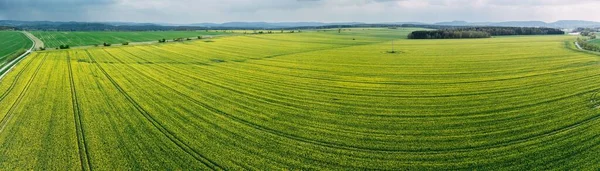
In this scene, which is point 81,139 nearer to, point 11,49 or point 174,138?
point 174,138

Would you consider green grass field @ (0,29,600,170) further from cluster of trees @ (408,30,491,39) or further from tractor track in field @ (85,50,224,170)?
cluster of trees @ (408,30,491,39)

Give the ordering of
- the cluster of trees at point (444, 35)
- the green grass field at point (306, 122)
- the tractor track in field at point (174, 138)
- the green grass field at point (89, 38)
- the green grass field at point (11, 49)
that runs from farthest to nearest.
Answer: the cluster of trees at point (444, 35) → the green grass field at point (89, 38) → the green grass field at point (11, 49) → the green grass field at point (306, 122) → the tractor track in field at point (174, 138)

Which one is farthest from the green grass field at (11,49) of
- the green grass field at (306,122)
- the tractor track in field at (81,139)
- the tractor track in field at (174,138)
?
the tractor track in field at (174,138)

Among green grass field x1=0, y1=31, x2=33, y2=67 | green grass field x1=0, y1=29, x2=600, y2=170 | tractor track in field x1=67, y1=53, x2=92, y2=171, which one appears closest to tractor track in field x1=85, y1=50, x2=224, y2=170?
green grass field x1=0, y1=29, x2=600, y2=170

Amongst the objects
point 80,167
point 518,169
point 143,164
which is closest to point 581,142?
point 518,169

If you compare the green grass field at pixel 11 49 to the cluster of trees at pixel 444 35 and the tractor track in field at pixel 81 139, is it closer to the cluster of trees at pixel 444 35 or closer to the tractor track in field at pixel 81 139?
the tractor track in field at pixel 81 139

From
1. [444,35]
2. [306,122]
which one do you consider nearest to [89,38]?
[444,35]

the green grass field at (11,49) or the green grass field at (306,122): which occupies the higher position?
the green grass field at (11,49)

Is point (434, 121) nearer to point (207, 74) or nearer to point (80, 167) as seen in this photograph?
point (80, 167)
